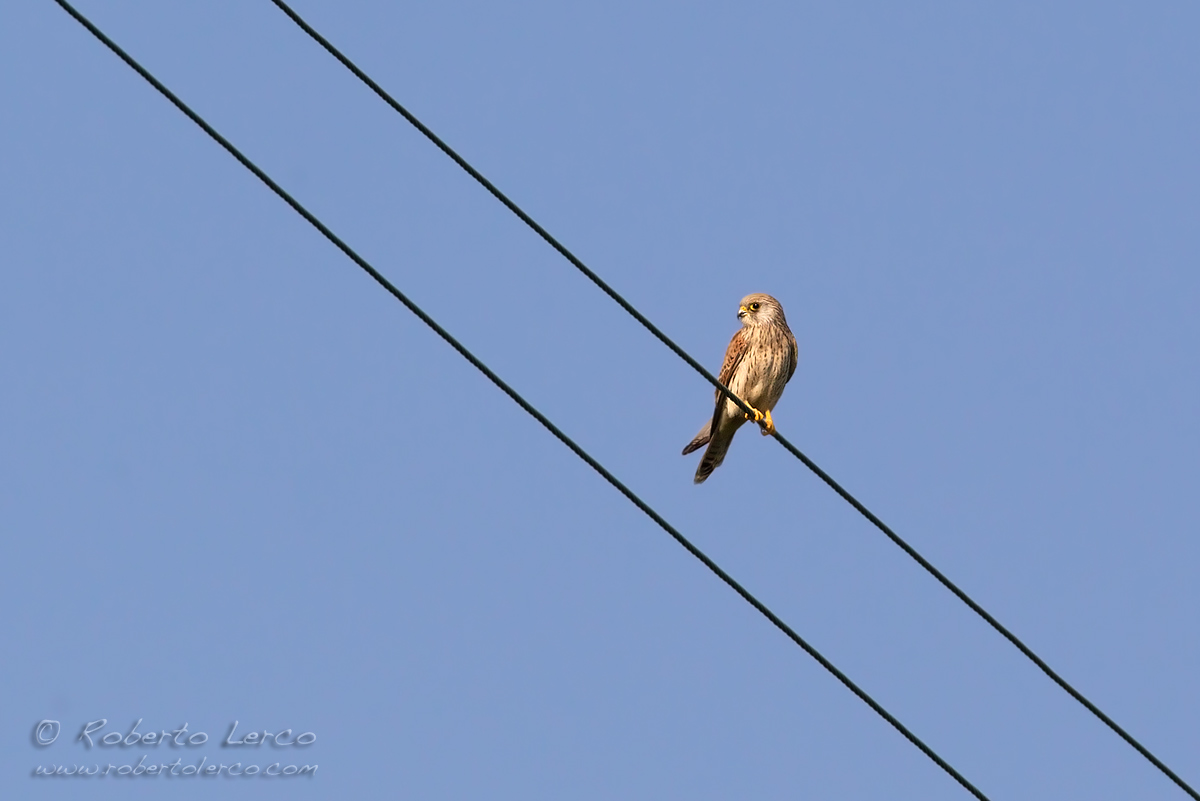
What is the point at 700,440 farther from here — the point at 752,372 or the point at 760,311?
the point at 760,311

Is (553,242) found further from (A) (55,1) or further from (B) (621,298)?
(A) (55,1)

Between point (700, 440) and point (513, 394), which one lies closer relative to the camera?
point (513, 394)

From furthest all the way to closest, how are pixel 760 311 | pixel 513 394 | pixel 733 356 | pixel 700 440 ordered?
pixel 760 311
pixel 733 356
pixel 700 440
pixel 513 394

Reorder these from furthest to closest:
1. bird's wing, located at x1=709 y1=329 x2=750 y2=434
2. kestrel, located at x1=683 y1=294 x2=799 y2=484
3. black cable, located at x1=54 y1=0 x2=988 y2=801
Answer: bird's wing, located at x1=709 y1=329 x2=750 y2=434 → kestrel, located at x1=683 y1=294 x2=799 y2=484 → black cable, located at x1=54 y1=0 x2=988 y2=801

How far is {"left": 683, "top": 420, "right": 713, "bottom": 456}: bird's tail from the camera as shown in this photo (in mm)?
12008

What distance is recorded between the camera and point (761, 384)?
1214 centimetres

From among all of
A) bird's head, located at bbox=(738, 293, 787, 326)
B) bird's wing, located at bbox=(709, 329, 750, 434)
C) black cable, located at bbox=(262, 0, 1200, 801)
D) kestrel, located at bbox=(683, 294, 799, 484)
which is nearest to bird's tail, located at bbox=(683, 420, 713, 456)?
kestrel, located at bbox=(683, 294, 799, 484)

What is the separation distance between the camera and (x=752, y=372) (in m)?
12.2

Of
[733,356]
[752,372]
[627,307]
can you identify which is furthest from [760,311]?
[627,307]

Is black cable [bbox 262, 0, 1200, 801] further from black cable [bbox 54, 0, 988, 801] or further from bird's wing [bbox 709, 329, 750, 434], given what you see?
bird's wing [bbox 709, 329, 750, 434]

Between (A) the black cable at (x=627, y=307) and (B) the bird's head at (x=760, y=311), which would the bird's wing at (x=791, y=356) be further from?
(A) the black cable at (x=627, y=307)

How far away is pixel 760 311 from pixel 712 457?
4.56 feet

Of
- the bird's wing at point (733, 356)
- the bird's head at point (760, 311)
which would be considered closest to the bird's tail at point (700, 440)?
the bird's wing at point (733, 356)

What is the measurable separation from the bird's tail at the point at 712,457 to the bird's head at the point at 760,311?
3.76ft
